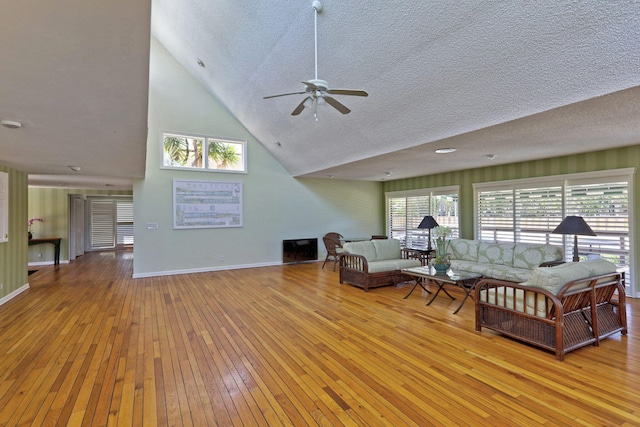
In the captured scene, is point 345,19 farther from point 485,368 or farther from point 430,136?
point 485,368

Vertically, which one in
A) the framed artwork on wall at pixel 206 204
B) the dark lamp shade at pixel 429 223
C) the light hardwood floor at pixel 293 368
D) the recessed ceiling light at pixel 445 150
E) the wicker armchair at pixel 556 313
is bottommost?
the light hardwood floor at pixel 293 368

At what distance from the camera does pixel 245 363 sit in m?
2.93

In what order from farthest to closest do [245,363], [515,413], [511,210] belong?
[511,210]
[245,363]
[515,413]

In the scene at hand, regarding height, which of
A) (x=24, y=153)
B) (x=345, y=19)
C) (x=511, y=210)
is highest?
(x=345, y=19)

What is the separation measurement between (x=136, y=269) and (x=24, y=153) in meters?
3.34

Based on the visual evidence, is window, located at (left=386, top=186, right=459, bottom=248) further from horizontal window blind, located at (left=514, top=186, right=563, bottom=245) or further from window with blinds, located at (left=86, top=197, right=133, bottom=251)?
window with blinds, located at (left=86, top=197, right=133, bottom=251)

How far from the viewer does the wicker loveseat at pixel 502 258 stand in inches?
195

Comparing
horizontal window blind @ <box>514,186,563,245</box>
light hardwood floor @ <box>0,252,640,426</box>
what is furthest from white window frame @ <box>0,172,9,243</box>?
horizontal window blind @ <box>514,186,563,245</box>

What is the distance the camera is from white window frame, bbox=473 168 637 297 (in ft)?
16.2

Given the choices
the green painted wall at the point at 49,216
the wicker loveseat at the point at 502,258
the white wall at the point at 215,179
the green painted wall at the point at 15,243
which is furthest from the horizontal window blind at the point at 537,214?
the green painted wall at the point at 49,216

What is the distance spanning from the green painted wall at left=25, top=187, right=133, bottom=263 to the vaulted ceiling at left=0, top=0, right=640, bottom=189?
4470 millimetres

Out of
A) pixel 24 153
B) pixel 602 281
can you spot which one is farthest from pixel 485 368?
pixel 24 153

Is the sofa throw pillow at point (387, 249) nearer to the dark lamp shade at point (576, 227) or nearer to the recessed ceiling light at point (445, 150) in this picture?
the recessed ceiling light at point (445, 150)

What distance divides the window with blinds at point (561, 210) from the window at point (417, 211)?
774 millimetres
